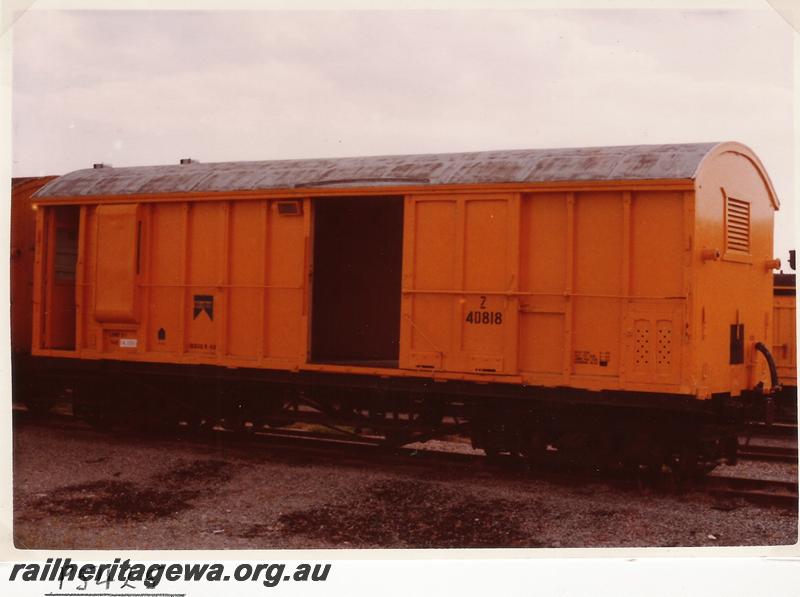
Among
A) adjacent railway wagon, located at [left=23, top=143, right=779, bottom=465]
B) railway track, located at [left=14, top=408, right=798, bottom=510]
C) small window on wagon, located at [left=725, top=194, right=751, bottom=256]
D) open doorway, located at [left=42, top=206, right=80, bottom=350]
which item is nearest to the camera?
adjacent railway wagon, located at [left=23, top=143, right=779, bottom=465]

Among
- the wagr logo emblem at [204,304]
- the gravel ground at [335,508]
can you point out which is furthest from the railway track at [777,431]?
the wagr logo emblem at [204,304]

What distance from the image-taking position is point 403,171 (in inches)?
417

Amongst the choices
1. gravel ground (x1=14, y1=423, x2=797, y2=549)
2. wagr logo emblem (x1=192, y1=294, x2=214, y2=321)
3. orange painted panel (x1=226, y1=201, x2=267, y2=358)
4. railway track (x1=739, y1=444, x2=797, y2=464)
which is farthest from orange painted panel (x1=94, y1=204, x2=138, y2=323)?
railway track (x1=739, y1=444, x2=797, y2=464)

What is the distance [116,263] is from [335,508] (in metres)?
5.34

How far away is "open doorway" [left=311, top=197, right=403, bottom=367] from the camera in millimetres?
12609

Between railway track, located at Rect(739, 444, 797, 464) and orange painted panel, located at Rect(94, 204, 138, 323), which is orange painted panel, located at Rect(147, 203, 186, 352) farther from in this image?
railway track, located at Rect(739, 444, 797, 464)

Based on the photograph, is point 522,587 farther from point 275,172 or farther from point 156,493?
point 275,172

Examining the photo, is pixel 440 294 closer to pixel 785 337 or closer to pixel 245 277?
pixel 245 277

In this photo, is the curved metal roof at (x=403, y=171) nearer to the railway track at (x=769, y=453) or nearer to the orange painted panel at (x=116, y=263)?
the orange painted panel at (x=116, y=263)

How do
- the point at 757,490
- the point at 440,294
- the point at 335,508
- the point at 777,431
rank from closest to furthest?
the point at 335,508 < the point at 757,490 < the point at 440,294 < the point at 777,431

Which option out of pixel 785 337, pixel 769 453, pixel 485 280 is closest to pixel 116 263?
pixel 485 280

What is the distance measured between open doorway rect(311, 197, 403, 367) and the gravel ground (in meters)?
2.15

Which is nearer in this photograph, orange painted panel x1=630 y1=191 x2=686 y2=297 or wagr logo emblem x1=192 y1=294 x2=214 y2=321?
orange painted panel x1=630 y1=191 x2=686 y2=297

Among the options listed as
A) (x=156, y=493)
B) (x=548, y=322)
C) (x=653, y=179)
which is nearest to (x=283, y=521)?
(x=156, y=493)
